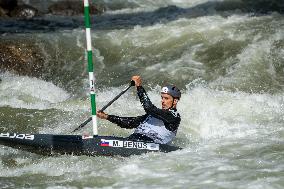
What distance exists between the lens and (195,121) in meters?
8.93

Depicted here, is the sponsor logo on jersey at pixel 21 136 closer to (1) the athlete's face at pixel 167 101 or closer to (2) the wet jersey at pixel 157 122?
(2) the wet jersey at pixel 157 122

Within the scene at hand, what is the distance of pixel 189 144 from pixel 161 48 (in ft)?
20.2

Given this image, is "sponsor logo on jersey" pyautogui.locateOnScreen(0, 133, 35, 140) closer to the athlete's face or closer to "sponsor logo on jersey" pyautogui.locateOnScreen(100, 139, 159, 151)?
"sponsor logo on jersey" pyautogui.locateOnScreen(100, 139, 159, 151)

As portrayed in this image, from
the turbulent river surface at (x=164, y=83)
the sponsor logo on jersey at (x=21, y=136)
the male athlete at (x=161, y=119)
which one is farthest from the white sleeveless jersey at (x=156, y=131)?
the sponsor logo on jersey at (x=21, y=136)

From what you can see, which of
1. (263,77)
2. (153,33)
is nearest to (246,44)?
(263,77)

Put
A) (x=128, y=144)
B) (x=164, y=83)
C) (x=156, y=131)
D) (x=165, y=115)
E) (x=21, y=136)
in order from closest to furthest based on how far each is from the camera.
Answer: (x=128, y=144), (x=165, y=115), (x=156, y=131), (x=21, y=136), (x=164, y=83)

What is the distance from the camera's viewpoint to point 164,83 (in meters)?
11.5

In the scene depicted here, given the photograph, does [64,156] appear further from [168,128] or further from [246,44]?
[246,44]

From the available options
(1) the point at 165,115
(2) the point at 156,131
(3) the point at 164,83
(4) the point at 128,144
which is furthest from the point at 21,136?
(3) the point at 164,83

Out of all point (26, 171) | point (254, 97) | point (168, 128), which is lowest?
point (26, 171)

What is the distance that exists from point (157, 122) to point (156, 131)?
0.39 ft

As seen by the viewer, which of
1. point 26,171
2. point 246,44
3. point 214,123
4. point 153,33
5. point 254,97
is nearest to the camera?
point 26,171

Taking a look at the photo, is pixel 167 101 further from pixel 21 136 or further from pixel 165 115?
pixel 21 136

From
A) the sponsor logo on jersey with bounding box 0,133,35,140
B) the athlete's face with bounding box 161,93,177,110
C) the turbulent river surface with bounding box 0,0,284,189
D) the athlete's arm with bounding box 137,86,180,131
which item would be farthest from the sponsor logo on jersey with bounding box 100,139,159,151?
the sponsor logo on jersey with bounding box 0,133,35,140
